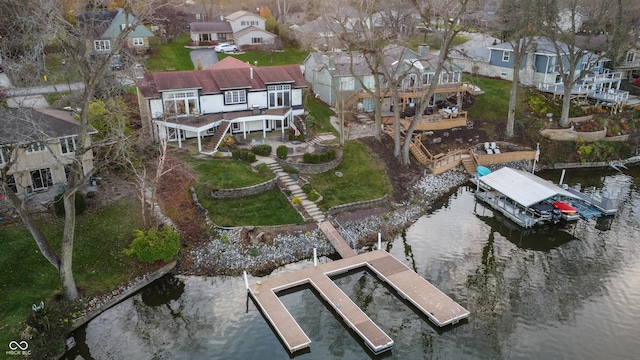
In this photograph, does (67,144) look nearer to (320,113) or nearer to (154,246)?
(154,246)

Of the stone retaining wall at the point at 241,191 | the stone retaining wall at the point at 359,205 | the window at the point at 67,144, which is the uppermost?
the window at the point at 67,144

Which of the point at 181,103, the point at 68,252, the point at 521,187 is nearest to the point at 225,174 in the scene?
the point at 181,103

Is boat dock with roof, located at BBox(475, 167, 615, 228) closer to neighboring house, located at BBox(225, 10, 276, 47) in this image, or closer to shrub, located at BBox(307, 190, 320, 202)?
shrub, located at BBox(307, 190, 320, 202)

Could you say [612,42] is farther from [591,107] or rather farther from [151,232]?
[151,232]

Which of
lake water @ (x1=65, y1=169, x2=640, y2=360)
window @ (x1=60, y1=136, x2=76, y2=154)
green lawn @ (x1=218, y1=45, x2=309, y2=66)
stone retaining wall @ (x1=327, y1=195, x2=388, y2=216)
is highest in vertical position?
green lawn @ (x1=218, y1=45, x2=309, y2=66)

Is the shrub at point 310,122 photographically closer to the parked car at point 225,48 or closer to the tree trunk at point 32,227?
the tree trunk at point 32,227

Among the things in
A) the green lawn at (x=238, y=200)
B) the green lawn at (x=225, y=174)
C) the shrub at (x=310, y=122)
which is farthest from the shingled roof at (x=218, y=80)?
the green lawn at (x=238, y=200)

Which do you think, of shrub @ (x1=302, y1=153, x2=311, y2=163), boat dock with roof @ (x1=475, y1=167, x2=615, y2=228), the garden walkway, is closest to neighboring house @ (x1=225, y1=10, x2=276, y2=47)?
the garden walkway
